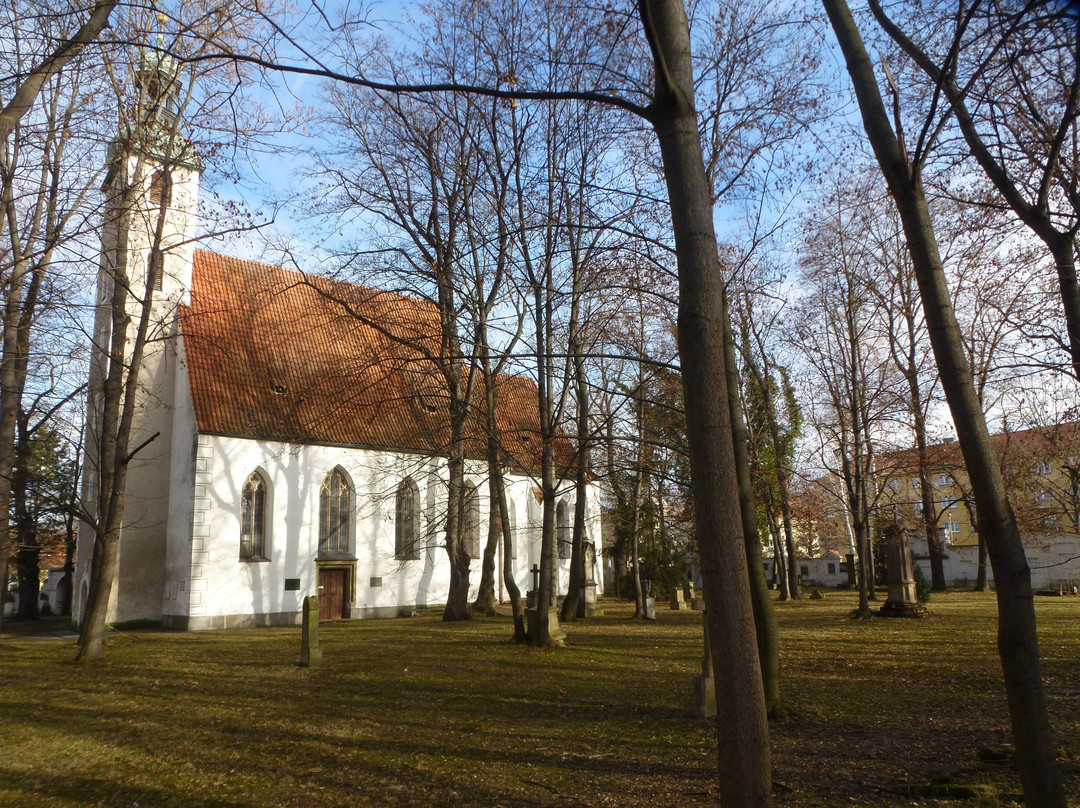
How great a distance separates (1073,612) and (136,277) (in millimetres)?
27820

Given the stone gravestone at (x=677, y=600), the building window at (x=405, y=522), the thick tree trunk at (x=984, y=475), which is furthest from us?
the building window at (x=405, y=522)

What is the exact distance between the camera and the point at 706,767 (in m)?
6.57

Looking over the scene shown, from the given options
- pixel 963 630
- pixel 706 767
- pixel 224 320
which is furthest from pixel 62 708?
pixel 224 320

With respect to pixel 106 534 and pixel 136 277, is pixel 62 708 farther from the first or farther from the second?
pixel 136 277

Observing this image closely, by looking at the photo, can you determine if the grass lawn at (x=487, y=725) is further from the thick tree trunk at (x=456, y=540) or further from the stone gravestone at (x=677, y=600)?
the stone gravestone at (x=677, y=600)

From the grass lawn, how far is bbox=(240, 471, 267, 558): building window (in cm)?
839

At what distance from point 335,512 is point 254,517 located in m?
2.86

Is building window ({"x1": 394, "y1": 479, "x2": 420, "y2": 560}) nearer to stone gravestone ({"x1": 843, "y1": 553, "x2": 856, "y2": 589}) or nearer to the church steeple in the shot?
the church steeple

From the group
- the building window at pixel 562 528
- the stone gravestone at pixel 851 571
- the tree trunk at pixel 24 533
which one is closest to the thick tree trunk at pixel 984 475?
the building window at pixel 562 528

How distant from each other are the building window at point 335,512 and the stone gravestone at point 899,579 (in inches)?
663

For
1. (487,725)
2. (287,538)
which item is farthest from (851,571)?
(487,725)

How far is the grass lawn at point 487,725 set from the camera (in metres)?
6.01

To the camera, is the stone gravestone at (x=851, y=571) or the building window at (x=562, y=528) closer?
the building window at (x=562, y=528)

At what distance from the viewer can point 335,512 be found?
85.3 feet
